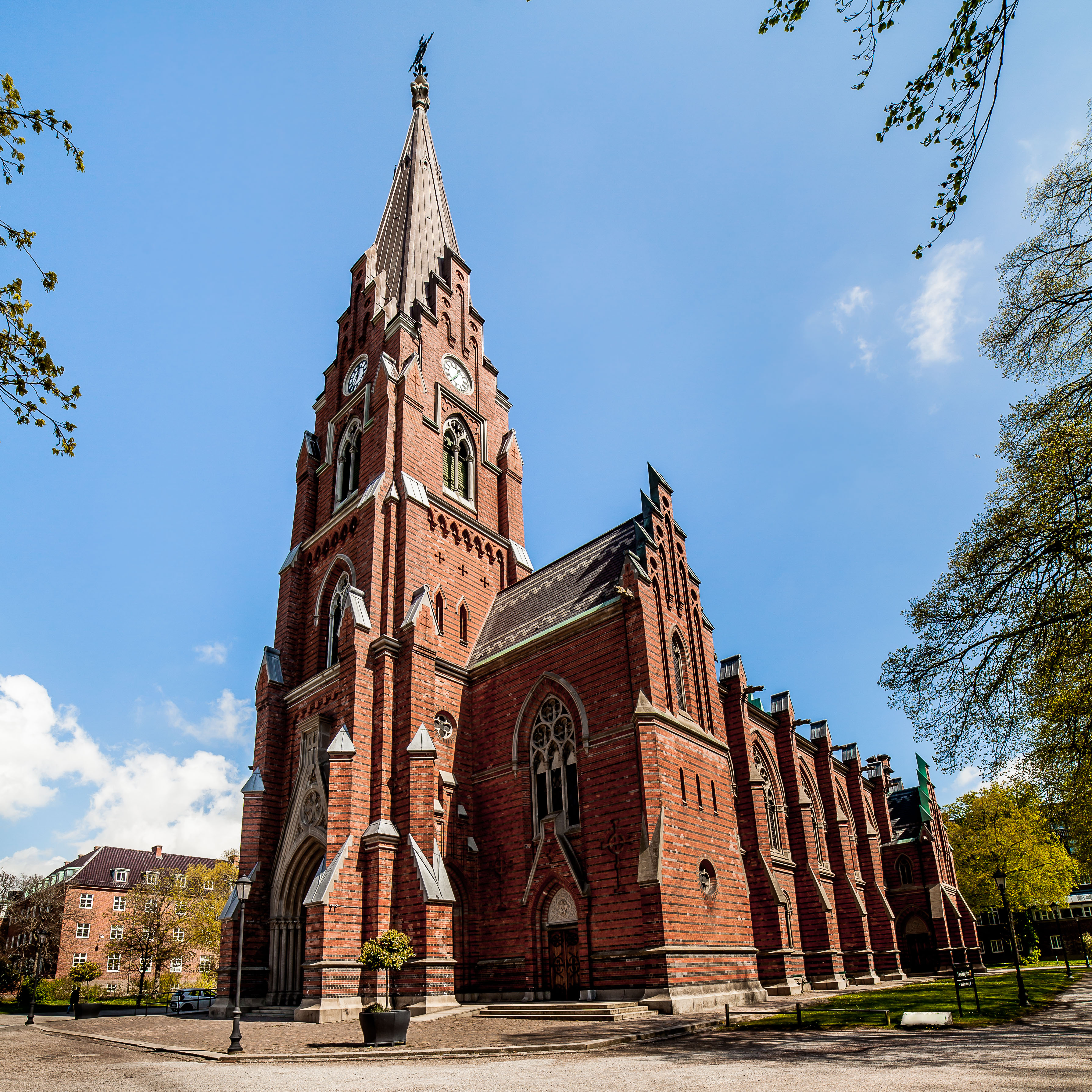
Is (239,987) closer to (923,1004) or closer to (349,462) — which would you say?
(923,1004)

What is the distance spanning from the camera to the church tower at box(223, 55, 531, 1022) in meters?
22.0

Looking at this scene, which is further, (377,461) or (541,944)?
(377,461)

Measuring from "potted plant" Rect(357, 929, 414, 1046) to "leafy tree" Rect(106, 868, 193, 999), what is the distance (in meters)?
41.4

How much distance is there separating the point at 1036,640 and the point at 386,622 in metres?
19.6

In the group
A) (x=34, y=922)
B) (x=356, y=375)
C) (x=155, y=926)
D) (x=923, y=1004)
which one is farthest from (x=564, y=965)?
(x=34, y=922)

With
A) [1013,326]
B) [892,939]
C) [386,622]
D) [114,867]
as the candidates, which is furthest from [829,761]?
[114,867]

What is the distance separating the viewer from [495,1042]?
15219mm

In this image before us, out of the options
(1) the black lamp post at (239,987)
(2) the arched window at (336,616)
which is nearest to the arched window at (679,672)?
(2) the arched window at (336,616)

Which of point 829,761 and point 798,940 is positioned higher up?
point 829,761

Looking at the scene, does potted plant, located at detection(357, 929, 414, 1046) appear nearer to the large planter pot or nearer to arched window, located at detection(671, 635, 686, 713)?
the large planter pot

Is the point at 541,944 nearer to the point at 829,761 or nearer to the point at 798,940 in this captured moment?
the point at 798,940

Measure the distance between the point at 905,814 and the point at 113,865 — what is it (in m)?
Result: 69.6

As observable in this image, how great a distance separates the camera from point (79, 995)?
33781 mm

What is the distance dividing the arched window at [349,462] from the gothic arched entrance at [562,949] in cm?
1901
